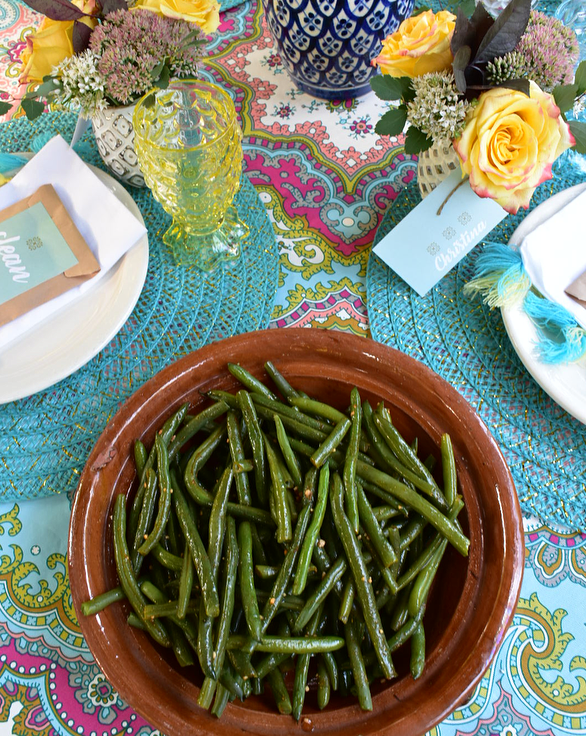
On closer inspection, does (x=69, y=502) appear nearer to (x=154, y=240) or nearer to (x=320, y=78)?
(x=154, y=240)

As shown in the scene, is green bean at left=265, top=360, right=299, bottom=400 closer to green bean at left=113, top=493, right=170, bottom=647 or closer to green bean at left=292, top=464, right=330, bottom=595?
green bean at left=292, top=464, right=330, bottom=595

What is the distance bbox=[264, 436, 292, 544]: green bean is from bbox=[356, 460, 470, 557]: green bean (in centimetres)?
12

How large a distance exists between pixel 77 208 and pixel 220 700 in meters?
0.92

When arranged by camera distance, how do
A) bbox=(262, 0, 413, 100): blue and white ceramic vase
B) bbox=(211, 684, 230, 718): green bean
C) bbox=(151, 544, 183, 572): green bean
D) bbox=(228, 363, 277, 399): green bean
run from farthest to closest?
1. bbox=(262, 0, 413, 100): blue and white ceramic vase
2. bbox=(228, 363, 277, 399): green bean
3. bbox=(151, 544, 183, 572): green bean
4. bbox=(211, 684, 230, 718): green bean

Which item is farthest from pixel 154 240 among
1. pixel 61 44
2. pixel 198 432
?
pixel 198 432

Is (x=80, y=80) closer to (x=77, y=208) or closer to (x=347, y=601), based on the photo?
(x=77, y=208)

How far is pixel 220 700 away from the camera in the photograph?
0.66m

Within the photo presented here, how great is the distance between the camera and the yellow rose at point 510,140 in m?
0.82

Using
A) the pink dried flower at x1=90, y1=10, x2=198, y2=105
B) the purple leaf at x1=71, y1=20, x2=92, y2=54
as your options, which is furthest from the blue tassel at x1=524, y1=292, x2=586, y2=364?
the purple leaf at x1=71, y1=20, x2=92, y2=54

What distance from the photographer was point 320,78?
4.32ft

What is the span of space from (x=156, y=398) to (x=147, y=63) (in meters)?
0.62

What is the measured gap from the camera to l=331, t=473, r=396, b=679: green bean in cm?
68

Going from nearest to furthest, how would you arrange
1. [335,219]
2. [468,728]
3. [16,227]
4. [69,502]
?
[468,728] < [69,502] < [16,227] < [335,219]

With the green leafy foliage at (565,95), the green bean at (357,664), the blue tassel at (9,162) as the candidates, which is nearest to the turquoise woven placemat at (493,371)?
the green leafy foliage at (565,95)
